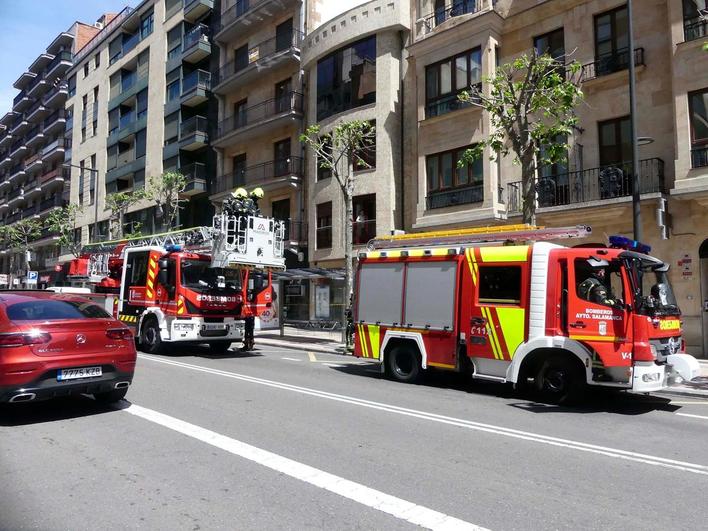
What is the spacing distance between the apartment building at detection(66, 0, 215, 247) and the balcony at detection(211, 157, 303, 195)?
301cm

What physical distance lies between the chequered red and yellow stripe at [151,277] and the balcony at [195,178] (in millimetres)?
19976

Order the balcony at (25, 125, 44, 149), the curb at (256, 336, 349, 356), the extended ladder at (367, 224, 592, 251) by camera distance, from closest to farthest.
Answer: the extended ladder at (367, 224, 592, 251)
the curb at (256, 336, 349, 356)
the balcony at (25, 125, 44, 149)

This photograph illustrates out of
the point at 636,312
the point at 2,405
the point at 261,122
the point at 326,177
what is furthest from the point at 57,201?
the point at 636,312

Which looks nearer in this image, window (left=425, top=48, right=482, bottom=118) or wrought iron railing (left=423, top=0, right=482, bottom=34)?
window (left=425, top=48, right=482, bottom=118)

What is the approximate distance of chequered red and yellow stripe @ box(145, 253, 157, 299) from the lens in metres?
14.9

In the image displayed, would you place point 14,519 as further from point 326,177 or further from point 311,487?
point 326,177

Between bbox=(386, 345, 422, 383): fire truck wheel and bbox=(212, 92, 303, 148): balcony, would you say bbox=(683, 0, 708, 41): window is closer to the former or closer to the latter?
bbox=(386, 345, 422, 383): fire truck wheel

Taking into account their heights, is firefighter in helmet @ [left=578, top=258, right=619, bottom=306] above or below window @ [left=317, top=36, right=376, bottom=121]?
below

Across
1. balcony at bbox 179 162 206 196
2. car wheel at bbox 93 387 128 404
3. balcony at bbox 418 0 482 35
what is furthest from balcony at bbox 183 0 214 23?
car wheel at bbox 93 387 128 404

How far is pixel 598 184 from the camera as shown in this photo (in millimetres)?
16594

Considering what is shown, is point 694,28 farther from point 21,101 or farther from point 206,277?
point 21,101

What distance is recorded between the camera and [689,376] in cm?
826

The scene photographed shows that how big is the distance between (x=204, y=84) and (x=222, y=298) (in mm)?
23954

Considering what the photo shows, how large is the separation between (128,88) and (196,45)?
37.3 feet
